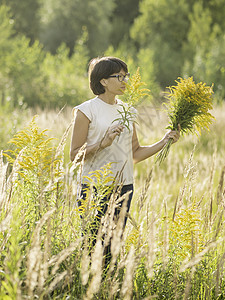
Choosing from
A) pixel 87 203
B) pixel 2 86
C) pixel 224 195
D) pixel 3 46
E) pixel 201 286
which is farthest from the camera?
pixel 3 46

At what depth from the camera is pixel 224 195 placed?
2.31 meters

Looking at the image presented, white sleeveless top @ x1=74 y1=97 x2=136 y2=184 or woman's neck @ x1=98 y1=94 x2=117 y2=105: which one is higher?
woman's neck @ x1=98 y1=94 x2=117 y2=105

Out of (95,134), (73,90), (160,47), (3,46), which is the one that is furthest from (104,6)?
(95,134)

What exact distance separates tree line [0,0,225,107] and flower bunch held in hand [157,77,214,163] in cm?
554

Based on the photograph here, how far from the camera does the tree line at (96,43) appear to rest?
14938 mm

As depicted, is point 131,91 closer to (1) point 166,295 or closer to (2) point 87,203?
(2) point 87,203

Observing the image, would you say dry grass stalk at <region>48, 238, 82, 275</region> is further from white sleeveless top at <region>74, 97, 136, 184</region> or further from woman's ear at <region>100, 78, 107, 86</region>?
woman's ear at <region>100, 78, 107, 86</region>

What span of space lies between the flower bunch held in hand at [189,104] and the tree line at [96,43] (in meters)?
5.54

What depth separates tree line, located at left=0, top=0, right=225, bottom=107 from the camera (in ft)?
49.0

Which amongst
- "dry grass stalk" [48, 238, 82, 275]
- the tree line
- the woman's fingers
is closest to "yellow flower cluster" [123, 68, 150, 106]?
the woman's fingers

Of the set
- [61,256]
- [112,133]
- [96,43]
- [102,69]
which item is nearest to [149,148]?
[112,133]

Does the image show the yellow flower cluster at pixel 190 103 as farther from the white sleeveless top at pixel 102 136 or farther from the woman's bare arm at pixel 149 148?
the white sleeveless top at pixel 102 136

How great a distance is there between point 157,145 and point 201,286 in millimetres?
1019

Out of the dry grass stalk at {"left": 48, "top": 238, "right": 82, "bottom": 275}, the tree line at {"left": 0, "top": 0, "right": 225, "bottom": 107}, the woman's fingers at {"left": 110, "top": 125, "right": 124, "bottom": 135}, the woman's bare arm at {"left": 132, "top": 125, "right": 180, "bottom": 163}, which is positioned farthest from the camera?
the tree line at {"left": 0, "top": 0, "right": 225, "bottom": 107}
